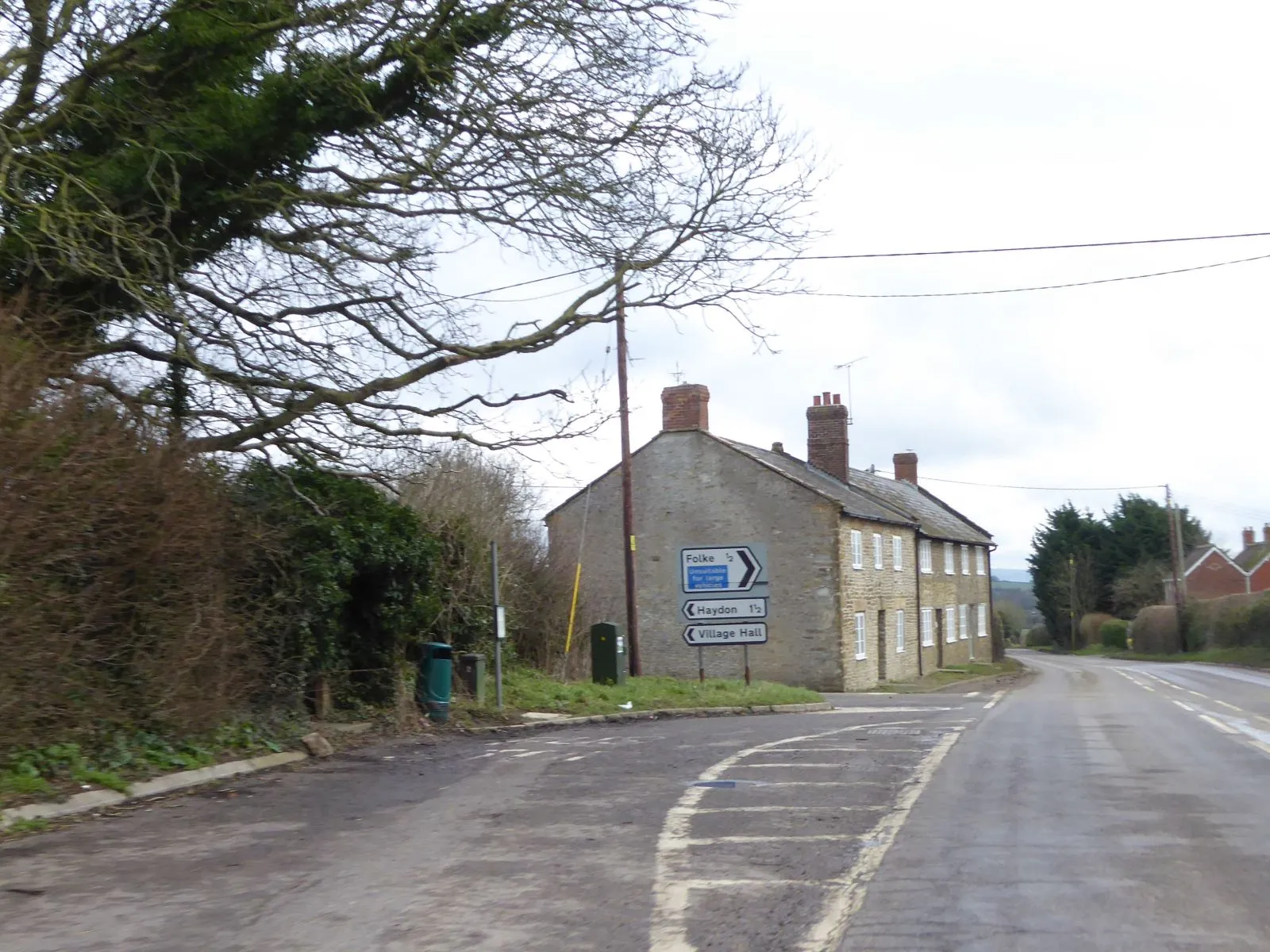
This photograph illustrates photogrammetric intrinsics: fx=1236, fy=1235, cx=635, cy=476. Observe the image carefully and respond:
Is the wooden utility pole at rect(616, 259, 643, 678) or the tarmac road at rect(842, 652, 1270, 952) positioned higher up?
the wooden utility pole at rect(616, 259, 643, 678)

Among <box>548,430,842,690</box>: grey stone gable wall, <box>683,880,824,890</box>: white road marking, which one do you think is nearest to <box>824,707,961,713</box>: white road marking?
<box>548,430,842,690</box>: grey stone gable wall

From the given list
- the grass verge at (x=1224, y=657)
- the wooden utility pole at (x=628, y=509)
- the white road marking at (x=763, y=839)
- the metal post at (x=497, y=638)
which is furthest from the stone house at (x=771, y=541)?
the white road marking at (x=763, y=839)

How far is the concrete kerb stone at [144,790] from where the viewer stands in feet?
28.7

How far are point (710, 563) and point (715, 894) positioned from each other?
1838cm

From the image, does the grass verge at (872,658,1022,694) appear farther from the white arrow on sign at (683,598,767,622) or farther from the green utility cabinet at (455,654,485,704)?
the green utility cabinet at (455,654,485,704)

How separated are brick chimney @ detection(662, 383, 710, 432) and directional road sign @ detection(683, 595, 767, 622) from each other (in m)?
14.3

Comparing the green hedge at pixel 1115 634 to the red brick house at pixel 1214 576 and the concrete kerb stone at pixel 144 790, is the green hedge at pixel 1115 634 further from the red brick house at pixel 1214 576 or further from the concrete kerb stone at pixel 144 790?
the concrete kerb stone at pixel 144 790

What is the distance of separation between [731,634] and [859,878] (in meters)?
17.7

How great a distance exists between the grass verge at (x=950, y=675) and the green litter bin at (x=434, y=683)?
73.5ft

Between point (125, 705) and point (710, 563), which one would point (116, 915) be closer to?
point (125, 705)

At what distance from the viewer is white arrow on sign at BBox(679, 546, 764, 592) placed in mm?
24953

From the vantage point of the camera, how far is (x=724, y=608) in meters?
25.0

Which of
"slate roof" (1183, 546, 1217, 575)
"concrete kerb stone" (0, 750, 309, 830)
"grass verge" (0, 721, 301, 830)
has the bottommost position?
"concrete kerb stone" (0, 750, 309, 830)

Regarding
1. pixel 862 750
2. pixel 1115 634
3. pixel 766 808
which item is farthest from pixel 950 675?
pixel 766 808
